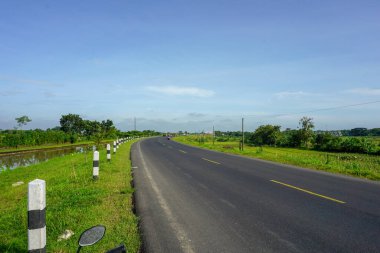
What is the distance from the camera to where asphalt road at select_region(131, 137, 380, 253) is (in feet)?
15.5

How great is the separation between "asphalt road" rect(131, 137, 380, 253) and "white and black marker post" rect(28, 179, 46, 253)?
162 cm

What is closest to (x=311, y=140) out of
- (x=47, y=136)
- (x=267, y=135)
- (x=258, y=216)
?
(x=267, y=135)

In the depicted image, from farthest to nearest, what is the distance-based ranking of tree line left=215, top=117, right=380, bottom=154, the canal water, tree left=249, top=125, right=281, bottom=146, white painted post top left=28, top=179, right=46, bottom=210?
tree left=249, top=125, right=281, bottom=146 → tree line left=215, top=117, right=380, bottom=154 → the canal water → white painted post top left=28, top=179, right=46, bottom=210

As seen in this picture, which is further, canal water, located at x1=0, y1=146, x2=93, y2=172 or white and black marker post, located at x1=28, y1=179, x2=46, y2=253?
canal water, located at x1=0, y1=146, x2=93, y2=172

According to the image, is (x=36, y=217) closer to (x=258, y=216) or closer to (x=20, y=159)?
(x=258, y=216)

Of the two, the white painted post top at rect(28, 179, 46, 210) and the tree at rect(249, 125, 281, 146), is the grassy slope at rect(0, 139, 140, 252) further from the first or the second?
the tree at rect(249, 125, 281, 146)

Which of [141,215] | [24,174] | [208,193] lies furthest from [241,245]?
[24,174]

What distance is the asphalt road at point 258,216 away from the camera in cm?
471

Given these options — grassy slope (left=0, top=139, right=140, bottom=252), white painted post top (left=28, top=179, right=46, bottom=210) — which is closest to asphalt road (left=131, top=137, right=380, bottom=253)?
grassy slope (left=0, top=139, right=140, bottom=252)

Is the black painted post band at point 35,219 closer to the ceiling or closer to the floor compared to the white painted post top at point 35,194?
closer to the floor

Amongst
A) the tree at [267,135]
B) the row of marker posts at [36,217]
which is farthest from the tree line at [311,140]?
the row of marker posts at [36,217]

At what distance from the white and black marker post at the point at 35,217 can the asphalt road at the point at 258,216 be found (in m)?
1.62

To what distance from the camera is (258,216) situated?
20.5 feet

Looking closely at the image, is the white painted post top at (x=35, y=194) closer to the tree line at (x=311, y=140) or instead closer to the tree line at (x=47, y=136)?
the tree line at (x=47, y=136)
